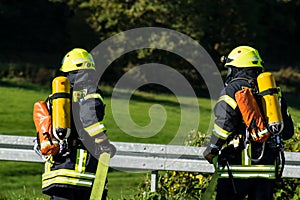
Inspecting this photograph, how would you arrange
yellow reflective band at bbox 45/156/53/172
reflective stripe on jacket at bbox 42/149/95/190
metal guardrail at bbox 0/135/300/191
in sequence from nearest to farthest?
reflective stripe on jacket at bbox 42/149/95/190, yellow reflective band at bbox 45/156/53/172, metal guardrail at bbox 0/135/300/191

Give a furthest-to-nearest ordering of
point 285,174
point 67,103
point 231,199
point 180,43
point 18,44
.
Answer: point 18,44
point 180,43
point 285,174
point 231,199
point 67,103

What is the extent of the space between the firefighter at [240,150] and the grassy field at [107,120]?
356 inches

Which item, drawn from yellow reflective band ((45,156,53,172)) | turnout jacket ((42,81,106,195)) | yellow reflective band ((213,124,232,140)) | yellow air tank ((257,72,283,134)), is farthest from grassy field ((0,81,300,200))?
yellow air tank ((257,72,283,134))

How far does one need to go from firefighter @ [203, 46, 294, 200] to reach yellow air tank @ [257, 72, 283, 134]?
4.3 inches

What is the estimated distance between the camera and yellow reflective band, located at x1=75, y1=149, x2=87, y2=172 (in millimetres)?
8477

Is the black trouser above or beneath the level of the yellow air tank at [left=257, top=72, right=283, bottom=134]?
beneath

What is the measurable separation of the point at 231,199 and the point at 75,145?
5.27 ft

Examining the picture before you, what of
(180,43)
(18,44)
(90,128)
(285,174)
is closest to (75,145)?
(90,128)

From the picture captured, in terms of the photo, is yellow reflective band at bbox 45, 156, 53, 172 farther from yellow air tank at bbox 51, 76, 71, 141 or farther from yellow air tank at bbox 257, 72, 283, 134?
yellow air tank at bbox 257, 72, 283, 134

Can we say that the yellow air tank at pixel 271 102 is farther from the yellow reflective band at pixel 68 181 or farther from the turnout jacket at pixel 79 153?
the yellow reflective band at pixel 68 181

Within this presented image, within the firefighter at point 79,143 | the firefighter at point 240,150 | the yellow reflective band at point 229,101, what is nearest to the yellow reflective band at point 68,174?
the firefighter at point 79,143

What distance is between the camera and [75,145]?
27.8ft

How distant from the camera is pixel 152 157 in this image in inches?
409

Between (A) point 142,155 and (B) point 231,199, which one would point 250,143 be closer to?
(B) point 231,199
